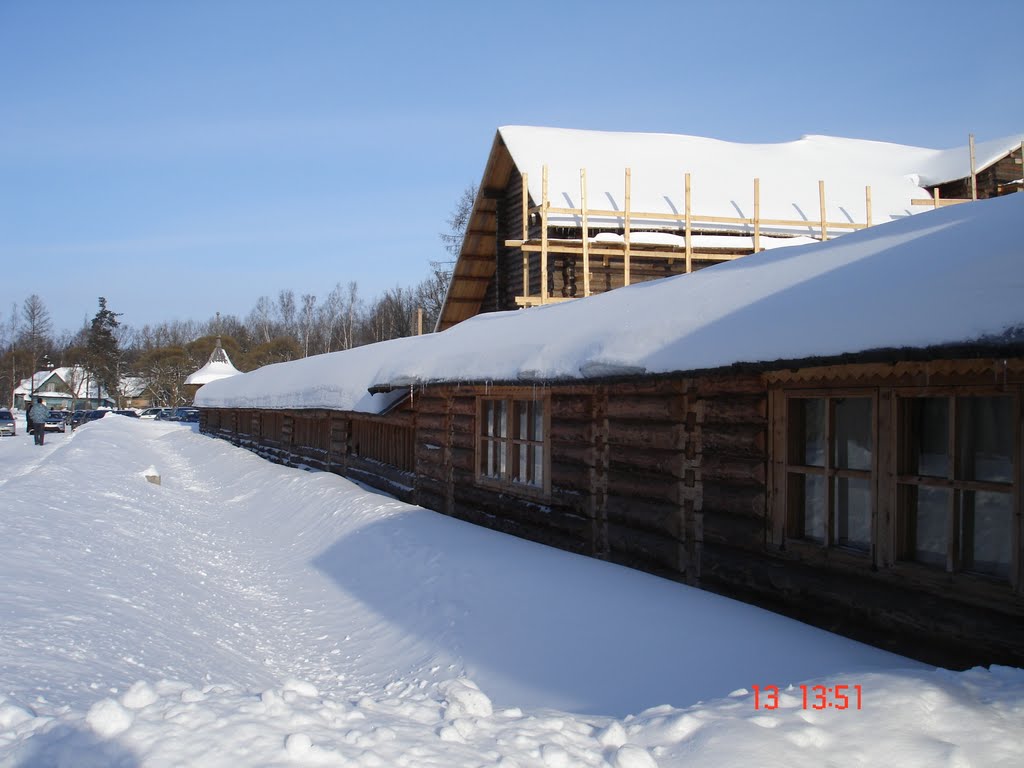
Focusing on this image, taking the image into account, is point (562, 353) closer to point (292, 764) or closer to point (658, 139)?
point (292, 764)

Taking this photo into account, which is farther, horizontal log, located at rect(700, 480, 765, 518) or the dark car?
the dark car

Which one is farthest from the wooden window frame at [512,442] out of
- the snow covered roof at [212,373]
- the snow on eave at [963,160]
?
the snow covered roof at [212,373]

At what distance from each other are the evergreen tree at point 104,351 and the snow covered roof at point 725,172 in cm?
6247

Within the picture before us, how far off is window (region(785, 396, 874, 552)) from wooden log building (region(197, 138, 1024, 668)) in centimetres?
1

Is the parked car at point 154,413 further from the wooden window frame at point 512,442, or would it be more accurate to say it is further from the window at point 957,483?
the window at point 957,483

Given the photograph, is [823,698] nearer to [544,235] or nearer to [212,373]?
[544,235]

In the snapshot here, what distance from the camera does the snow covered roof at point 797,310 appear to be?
4551 mm

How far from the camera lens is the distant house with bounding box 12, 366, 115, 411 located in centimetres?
7250

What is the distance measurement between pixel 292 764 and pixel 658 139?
1022 inches

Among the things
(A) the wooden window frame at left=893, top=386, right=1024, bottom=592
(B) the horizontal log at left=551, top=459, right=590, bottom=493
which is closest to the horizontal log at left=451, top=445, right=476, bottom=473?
(B) the horizontal log at left=551, top=459, right=590, bottom=493

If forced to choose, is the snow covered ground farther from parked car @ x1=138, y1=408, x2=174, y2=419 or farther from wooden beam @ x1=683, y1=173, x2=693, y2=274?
parked car @ x1=138, y1=408, x2=174, y2=419

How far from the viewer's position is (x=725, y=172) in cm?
2469

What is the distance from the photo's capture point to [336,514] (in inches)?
492

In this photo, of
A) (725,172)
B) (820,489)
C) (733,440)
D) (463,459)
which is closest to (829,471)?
(820,489)
